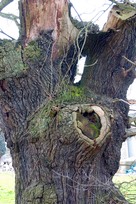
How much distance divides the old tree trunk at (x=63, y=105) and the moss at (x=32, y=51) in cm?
1

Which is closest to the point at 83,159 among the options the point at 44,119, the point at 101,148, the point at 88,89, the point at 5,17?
the point at 101,148

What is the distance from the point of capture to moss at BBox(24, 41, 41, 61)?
11.5 feet

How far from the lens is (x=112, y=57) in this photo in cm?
361

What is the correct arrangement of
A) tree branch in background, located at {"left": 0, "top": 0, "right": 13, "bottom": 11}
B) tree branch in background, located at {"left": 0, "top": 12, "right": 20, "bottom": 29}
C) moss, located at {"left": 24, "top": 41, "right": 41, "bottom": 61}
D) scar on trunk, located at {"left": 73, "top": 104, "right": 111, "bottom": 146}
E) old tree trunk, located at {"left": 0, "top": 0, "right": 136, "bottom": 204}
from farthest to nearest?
tree branch in background, located at {"left": 0, "top": 12, "right": 20, "bottom": 29}, tree branch in background, located at {"left": 0, "top": 0, "right": 13, "bottom": 11}, moss, located at {"left": 24, "top": 41, "right": 41, "bottom": 61}, old tree trunk, located at {"left": 0, "top": 0, "right": 136, "bottom": 204}, scar on trunk, located at {"left": 73, "top": 104, "right": 111, "bottom": 146}

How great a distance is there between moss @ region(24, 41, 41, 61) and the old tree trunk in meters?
0.01

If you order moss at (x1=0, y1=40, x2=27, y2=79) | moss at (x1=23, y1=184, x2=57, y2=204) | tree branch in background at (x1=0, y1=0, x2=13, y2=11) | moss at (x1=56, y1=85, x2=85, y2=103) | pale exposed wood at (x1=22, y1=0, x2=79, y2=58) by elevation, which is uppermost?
tree branch in background at (x1=0, y1=0, x2=13, y2=11)

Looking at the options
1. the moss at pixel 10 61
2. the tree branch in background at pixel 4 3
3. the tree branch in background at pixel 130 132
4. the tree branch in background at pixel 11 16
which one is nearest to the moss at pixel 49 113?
the moss at pixel 10 61

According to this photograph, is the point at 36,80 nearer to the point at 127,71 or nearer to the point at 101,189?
the point at 127,71

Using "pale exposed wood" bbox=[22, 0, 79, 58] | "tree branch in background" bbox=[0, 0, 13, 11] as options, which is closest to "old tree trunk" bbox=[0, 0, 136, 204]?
"pale exposed wood" bbox=[22, 0, 79, 58]

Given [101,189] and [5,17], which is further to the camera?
[5,17]

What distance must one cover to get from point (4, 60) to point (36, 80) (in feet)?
1.28

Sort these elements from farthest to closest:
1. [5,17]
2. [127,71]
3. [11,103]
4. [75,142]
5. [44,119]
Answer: [5,17] < [127,71] < [11,103] < [44,119] < [75,142]

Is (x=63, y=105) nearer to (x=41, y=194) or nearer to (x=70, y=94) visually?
(x=70, y=94)

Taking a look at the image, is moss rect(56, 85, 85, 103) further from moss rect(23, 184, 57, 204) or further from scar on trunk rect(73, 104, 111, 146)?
moss rect(23, 184, 57, 204)
